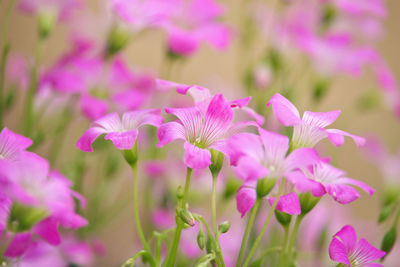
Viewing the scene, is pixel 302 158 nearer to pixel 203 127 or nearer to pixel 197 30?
pixel 203 127

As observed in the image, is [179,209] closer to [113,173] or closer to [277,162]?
[277,162]

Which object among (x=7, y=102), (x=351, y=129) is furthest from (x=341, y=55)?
(x=351, y=129)

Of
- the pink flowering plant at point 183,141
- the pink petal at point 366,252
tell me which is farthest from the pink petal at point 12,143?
the pink petal at point 366,252

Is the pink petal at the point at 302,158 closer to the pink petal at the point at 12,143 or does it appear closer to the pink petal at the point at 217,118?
the pink petal at the point at 217,118

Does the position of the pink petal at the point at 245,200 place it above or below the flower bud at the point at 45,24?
below

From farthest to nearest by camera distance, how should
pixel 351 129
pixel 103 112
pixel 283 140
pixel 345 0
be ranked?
pixel 351 129 → pixel 345 0 → pixel 103 112 → pixel 283 140

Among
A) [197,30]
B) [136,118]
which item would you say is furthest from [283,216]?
[197,30]
